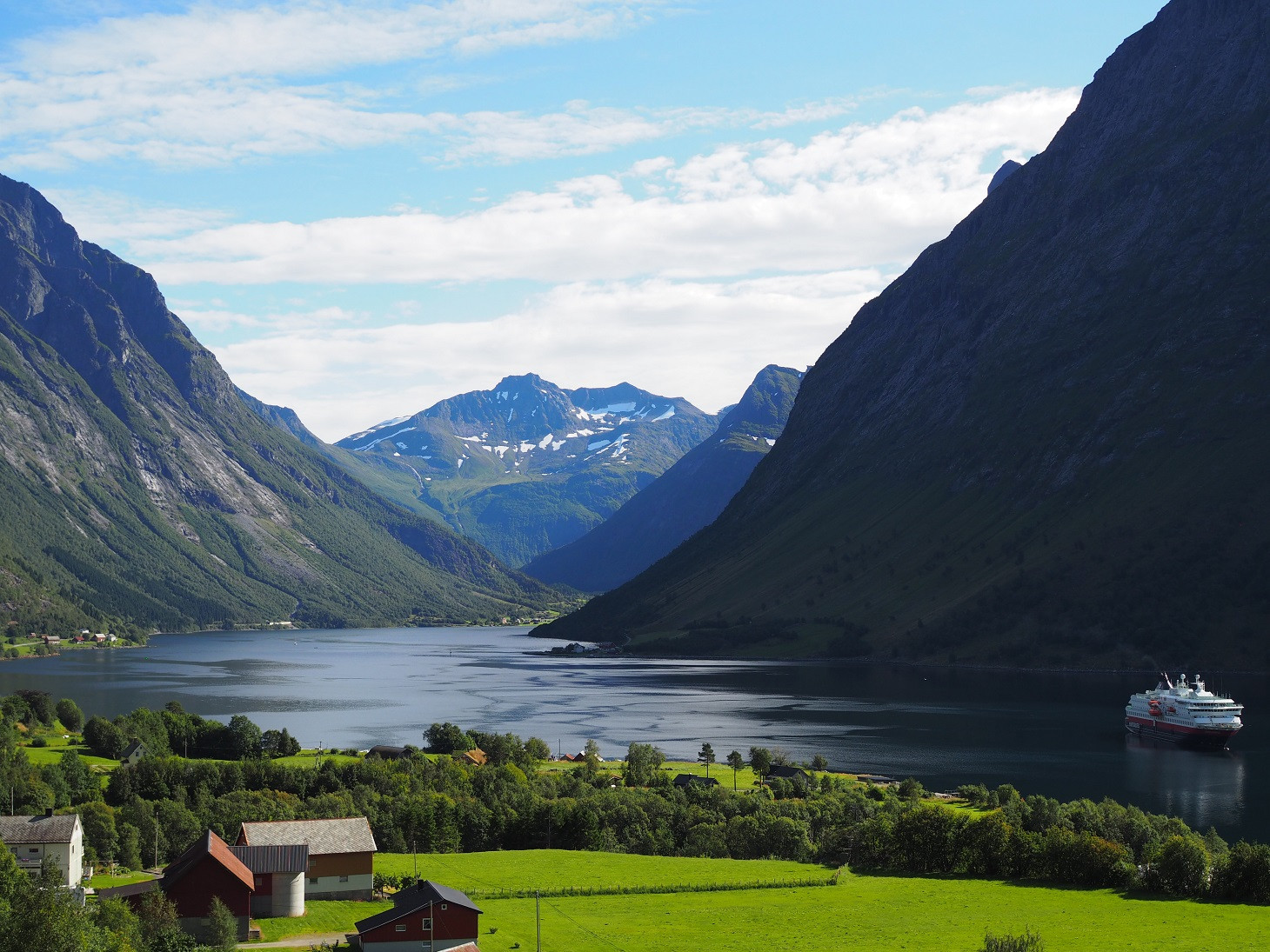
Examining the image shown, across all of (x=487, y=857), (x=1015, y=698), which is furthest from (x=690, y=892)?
(x=1015, y=698)

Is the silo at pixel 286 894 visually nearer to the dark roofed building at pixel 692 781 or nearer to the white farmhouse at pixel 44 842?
the white farmhouse at pixel 44 842

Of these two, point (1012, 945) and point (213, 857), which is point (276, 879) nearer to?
point (213, 857)

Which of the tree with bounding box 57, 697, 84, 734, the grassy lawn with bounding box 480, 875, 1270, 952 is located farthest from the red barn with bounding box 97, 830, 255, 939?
the tree with bounding box 57, 697, 84, 734

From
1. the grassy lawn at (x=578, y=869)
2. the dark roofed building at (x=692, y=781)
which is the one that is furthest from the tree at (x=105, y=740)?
the dark roofed building at (x=692, y=781)

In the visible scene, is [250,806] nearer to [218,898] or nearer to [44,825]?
[44,825]

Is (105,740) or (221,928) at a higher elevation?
(221,928)

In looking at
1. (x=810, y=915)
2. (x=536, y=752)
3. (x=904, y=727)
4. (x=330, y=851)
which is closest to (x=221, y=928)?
(x=330, y=851)

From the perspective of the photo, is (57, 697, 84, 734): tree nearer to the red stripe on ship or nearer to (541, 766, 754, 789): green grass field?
(541, 766, 754, 789): green grass field
